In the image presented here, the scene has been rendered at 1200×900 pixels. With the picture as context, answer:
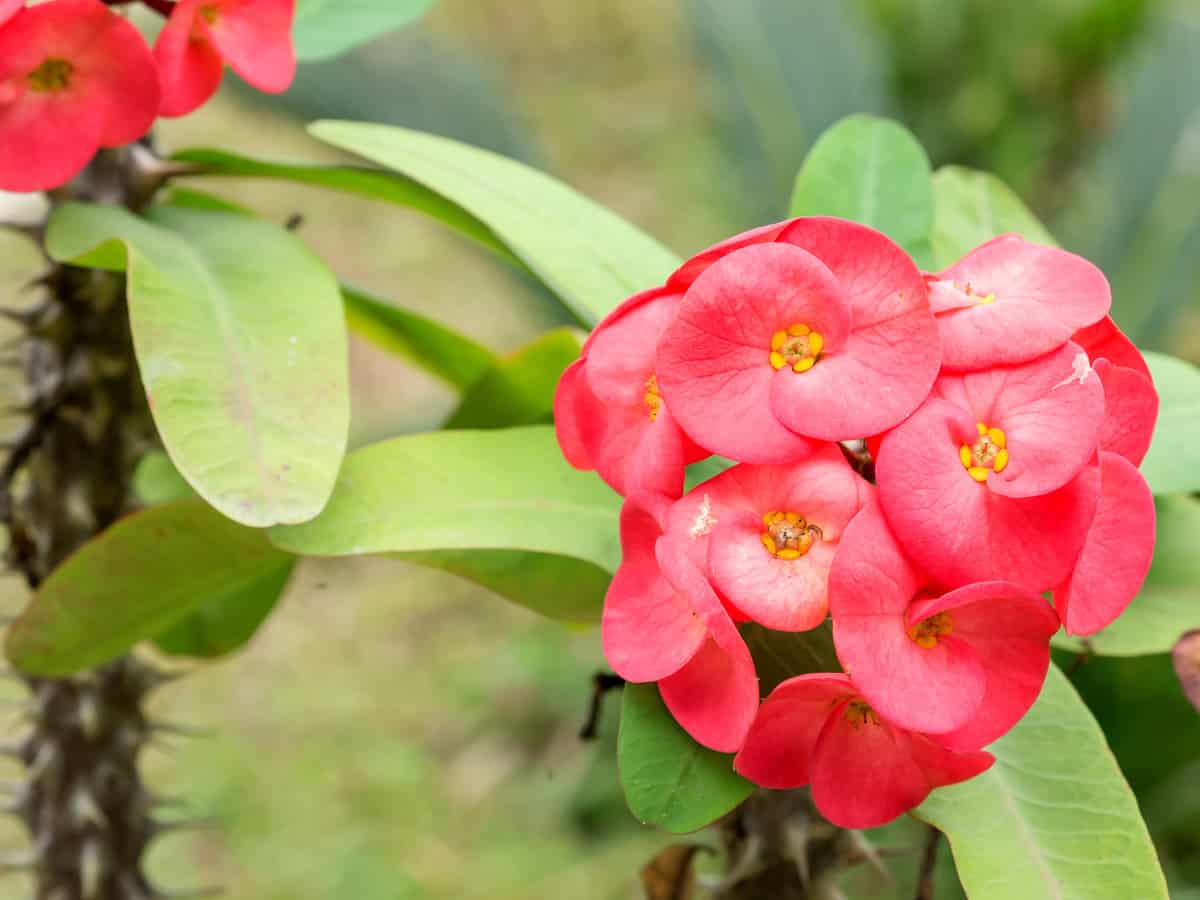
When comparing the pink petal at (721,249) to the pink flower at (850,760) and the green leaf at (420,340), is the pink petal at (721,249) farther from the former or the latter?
the green leaf at (420,340)

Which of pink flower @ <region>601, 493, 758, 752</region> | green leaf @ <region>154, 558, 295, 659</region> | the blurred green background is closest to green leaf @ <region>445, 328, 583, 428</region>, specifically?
green leaf @ <region>154, 558, 295, 659</region>

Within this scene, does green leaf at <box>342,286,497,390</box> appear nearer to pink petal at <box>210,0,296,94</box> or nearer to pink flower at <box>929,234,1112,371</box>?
pink petal at <box>210,0,296,94</box>

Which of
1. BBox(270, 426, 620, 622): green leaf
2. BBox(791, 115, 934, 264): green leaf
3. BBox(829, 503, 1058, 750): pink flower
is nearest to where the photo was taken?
BBox(829, 503, 1058, 750): pink flower

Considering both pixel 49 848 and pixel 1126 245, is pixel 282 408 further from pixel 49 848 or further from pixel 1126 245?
pixel 1126 245

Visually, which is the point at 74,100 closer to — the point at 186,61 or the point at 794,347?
the point at 186,61

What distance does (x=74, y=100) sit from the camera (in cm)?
59

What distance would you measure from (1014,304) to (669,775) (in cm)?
22

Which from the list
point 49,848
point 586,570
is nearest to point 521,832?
point 49,848

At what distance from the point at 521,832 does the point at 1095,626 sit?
162 cm

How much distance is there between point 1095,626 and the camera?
47 cm

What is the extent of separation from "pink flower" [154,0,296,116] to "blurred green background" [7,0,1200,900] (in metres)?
0.83

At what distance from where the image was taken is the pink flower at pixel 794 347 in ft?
1.50

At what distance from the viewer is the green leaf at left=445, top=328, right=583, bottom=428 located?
75 cm

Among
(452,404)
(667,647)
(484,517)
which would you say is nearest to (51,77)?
(484,517)
